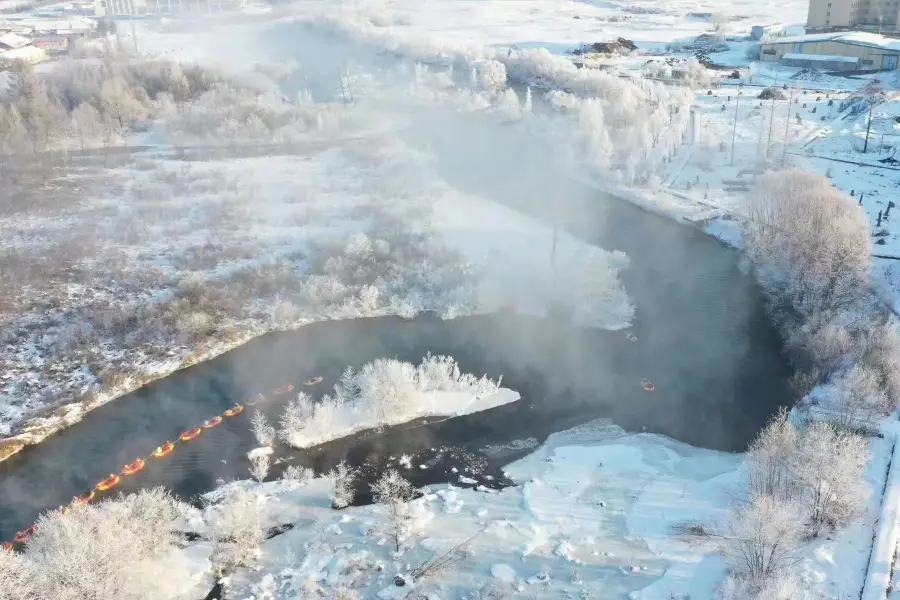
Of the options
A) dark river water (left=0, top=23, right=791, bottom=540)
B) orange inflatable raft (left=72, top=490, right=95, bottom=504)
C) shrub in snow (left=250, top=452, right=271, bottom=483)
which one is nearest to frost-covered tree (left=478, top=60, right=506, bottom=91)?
dark river water (left=0, top=23, right=791, bottom=540)

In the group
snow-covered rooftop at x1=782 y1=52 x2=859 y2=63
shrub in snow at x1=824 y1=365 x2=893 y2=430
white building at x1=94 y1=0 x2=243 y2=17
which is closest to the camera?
shrub in snow at x1=824 y1=365 x2=893 y2=430

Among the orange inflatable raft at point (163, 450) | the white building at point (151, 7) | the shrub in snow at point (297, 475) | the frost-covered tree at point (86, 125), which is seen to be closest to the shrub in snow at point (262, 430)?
the shrub in snow at point (297, 475)

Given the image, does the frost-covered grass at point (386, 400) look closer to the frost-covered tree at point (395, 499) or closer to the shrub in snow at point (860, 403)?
the frost-covered tree at point (395, 499)

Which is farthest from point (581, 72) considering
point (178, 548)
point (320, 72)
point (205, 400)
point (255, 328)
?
point (178, 548)

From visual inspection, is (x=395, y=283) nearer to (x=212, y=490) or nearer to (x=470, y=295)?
(x=470, y=295)

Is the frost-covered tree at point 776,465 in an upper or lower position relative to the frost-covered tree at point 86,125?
lower

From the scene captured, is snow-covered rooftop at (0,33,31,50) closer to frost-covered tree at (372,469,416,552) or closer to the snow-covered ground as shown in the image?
the snow-covered ground

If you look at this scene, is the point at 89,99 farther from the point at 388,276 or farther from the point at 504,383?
the point at 504,383
